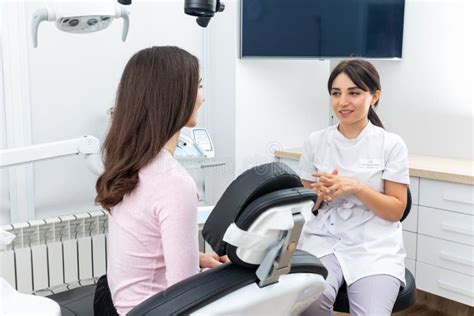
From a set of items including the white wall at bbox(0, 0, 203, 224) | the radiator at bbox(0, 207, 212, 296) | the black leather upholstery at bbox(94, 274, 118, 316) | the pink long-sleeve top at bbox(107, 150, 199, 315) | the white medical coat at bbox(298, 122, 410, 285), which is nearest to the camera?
the pink long-sleeve top at bbox(107, 150, 199, 315)

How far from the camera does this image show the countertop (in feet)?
6.72

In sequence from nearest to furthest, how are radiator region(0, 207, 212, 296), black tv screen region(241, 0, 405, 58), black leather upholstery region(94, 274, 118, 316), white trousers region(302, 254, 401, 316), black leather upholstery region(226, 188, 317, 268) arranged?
1. black leather upholstery region(226, 188, 317, 268)
2. black leather upholstery region(94, 274, 118, 316)
3. white trousers region(302, 254, 401, 316)
4. radiator region(0, 207, 212, 296)
5. black tv screen region(241, 0, 405, 58)

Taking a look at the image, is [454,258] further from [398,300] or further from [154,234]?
[154,234]

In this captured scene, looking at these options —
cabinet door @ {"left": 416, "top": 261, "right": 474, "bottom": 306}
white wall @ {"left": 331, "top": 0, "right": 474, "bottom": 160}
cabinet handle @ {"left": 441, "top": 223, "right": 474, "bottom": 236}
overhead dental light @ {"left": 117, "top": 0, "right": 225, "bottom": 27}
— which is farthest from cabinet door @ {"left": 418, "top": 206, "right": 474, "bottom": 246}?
overhead dental light @ {"left": 117, "top": 0, "right": 225, "bottom": 27}

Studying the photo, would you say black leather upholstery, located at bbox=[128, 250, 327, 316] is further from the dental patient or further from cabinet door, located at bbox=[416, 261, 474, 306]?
cabinet door, located at bbox=[416, 261, 474, 306]

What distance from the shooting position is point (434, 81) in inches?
102

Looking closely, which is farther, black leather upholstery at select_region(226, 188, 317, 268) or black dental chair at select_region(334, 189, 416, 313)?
black dental chair at select_region(334, 189, 416, 313)

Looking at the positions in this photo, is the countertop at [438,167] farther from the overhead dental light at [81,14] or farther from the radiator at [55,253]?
the overhead dental light at [81,14]

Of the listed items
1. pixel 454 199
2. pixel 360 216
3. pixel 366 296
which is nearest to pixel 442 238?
pixel 454 199

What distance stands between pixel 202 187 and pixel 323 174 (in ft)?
3.79

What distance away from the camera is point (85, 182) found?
7.45 feet

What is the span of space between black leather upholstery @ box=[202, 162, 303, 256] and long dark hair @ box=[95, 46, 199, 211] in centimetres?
27

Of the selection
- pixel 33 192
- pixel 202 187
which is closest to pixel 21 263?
pixel 33 192

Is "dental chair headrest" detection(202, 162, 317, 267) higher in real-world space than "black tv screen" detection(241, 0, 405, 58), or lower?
lower
